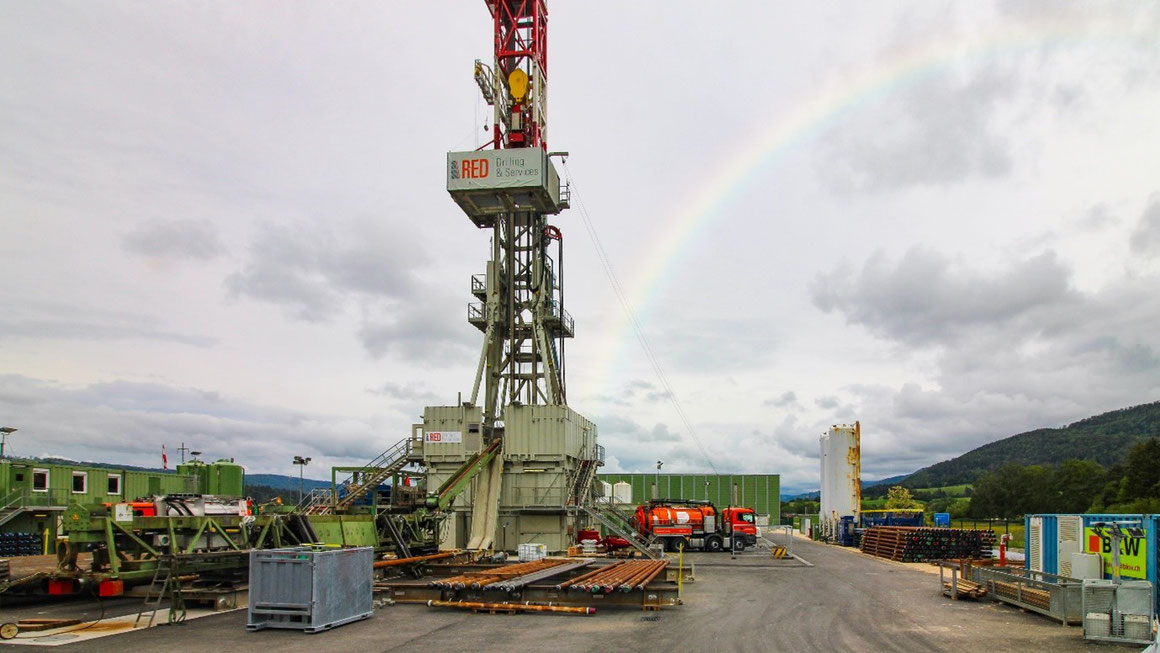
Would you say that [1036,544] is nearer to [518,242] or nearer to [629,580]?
[629,580]

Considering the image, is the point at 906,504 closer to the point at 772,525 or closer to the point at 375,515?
the point at 772,525

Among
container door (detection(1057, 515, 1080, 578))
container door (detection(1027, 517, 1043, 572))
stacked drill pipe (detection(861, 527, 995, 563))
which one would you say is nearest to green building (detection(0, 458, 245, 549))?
container door (detection(1027, 517, 1043, 572))

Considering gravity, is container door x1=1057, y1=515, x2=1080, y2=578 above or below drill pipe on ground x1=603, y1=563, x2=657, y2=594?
above

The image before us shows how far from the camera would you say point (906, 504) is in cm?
9306

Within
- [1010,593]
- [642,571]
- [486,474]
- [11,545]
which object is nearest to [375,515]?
[642,571]

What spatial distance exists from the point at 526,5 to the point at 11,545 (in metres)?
33.8

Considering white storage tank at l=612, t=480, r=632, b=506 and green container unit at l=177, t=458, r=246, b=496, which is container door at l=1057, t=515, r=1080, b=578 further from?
white storage tank at l=612, t=480, r=632, b=506

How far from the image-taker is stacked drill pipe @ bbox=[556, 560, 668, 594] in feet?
61.9

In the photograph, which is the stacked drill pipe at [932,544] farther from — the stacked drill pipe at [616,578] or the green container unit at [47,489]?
the green container unit at [47,489]

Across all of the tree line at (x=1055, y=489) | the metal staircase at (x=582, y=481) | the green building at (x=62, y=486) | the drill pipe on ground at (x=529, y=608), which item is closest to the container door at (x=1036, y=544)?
the drill pipe on ground at (x=529, y=608)

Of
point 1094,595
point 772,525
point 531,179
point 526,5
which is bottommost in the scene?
point 772,525

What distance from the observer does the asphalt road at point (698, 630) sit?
1437 centimetres

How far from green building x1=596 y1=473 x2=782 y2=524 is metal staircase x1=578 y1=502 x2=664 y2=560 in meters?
34.2

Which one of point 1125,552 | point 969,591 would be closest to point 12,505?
point 969,591
